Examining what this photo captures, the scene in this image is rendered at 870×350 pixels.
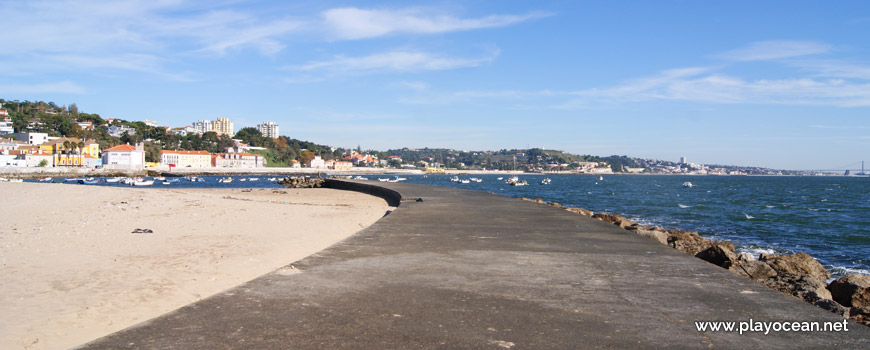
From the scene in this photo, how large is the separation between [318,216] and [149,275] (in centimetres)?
1035

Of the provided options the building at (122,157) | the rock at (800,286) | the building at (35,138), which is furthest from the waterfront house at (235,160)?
the rock at (800,286)

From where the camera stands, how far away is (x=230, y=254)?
9.73m

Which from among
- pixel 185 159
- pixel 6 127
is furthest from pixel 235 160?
pixel 6 127

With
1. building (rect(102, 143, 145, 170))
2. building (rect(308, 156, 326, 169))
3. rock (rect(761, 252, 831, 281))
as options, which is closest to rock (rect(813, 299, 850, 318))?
rock (rect(761, 252, 831, 281))

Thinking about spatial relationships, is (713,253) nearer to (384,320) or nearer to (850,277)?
(850,277)

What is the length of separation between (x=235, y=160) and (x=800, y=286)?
508ft

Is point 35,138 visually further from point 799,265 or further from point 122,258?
point 799,265

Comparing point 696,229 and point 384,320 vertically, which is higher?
point 384,320

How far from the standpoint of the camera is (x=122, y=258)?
9047mm

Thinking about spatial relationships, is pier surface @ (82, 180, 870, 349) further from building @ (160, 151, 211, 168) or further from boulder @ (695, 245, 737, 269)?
building @ (160, 151, 211, 168)

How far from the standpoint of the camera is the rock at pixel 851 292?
23.5ft

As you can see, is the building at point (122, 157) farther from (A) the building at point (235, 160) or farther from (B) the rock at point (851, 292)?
(B) the rock at point (851, 292)

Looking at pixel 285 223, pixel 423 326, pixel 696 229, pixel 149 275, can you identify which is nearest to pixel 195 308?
pixel 423 326

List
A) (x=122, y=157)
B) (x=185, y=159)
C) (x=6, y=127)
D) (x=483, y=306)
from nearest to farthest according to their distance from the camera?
(x=483, y=306), (x=122, y=157), (x=185, y=159), (x=6, y=127)
